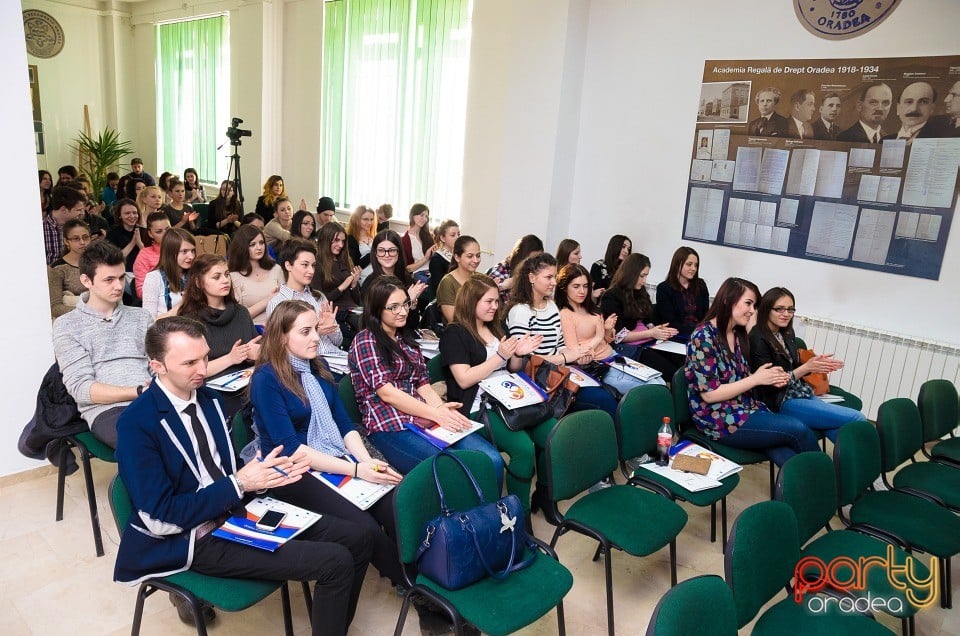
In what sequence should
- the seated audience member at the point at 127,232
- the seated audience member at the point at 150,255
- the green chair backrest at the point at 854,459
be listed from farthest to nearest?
1. the seated audience member at the point at 127,232
2. the seated audience member at the point at 150,255
3. the green chair backrest at the point at 854,459

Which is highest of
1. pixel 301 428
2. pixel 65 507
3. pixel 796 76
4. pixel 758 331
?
pixel 796 76

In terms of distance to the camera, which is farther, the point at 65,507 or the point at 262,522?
the point at 65,507

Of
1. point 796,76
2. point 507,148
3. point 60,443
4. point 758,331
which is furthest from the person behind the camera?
point 507,148

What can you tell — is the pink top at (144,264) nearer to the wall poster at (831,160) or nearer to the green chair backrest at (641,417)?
the green chair backrest at (641,417)

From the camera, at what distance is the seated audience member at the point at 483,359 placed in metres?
3.12

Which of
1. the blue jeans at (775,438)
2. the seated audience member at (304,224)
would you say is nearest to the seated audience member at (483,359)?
the blue jeans at (775,438)

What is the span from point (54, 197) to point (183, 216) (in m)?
1.89

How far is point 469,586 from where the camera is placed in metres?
2.11

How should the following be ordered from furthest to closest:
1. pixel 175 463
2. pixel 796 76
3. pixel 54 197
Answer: pixel 54 197 < pixel 796 76 < pixel 175 463

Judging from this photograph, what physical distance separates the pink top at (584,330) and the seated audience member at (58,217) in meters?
4.36

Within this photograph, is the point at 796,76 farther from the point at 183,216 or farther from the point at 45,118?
the point at 45,118

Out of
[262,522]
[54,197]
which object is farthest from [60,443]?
[54,197]

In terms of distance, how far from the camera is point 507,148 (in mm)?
6680

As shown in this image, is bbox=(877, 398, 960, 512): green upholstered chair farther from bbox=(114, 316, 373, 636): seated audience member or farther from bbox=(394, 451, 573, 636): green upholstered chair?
bbox=(114, 316, 373, 636): seated audience member
